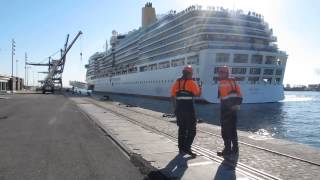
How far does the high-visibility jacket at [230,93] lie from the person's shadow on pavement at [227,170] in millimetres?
1220

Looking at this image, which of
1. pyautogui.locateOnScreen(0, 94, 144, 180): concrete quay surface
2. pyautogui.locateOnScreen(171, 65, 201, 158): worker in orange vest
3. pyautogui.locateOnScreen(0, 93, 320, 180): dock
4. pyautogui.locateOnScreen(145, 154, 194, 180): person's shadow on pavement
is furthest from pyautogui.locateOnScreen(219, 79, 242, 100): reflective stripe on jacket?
pyautogui.locateOnScreen(0, 94, 144, 180): concrete quay surface

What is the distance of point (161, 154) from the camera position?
9.35 meters

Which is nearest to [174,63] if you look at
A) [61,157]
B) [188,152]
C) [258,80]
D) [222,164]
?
[258,80]

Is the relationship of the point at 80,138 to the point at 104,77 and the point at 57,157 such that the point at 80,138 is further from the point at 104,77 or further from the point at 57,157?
the point at 104,77

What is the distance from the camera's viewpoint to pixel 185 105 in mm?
9195

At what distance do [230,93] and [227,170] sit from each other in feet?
6.35

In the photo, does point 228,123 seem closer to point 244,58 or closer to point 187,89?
point 187,89

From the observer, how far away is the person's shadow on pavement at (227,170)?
7.02 meters

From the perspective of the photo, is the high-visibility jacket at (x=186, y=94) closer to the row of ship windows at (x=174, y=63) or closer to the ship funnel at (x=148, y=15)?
the row of ship windows at (x=174, y=63)

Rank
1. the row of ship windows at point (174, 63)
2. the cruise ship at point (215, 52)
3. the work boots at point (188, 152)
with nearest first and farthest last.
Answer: the work boots at point (188, 152) → the cruise ship at point (215, 52) → the row of ship windows at point (174, 63)

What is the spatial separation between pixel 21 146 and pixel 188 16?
170 ft

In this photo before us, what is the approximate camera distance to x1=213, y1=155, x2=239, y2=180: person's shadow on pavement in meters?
7.02

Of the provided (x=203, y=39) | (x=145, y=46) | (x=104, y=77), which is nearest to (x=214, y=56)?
(x=203, y=39)

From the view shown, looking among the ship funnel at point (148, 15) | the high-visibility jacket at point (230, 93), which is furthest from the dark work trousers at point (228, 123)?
the ship funnel at point (148, 15)
